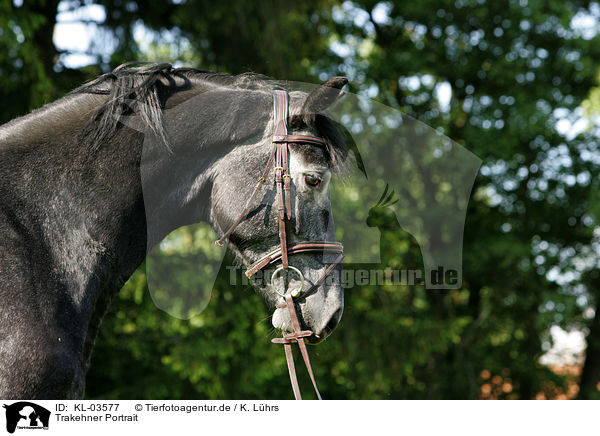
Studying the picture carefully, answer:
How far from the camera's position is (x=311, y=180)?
7.61 feet

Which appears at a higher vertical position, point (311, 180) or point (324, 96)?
point (324, 96)

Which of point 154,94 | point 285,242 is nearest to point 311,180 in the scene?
point 285,242

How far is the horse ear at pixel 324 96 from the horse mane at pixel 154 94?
0.13 ft

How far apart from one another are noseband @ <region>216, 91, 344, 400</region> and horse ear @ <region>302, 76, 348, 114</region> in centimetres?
12

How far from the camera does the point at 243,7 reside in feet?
25.3

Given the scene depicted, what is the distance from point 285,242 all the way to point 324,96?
0.65 m
